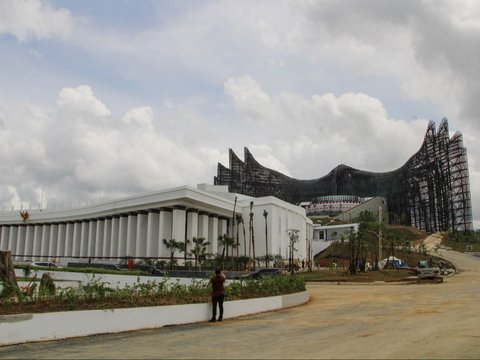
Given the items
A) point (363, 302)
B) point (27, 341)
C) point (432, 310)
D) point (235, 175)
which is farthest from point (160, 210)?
point (235, 175)

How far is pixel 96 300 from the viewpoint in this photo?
12797mm

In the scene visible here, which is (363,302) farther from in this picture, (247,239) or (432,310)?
(247,239)

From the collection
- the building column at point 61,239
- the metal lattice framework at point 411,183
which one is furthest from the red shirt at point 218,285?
the metal lattice framework at point 411,183

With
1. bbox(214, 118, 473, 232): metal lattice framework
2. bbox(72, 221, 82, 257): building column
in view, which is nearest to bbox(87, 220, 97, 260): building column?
bbox(72, 221, 82, 257): building column

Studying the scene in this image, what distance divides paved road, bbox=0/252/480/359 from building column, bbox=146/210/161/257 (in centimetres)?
4462

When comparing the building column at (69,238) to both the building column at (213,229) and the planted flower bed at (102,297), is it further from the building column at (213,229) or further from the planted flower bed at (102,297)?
the planted flower bed at (102,297)

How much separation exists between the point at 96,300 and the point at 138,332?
145 cm

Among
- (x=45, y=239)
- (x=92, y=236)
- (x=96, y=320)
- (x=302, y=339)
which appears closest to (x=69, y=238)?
(x=45, y=239)

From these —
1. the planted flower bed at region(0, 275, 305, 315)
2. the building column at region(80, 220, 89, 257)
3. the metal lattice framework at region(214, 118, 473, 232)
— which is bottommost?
the planted flower bed at region(0, 275, 305, 315)

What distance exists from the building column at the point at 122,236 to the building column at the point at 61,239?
1888 centimetres

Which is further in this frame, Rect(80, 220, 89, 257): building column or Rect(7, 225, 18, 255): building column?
Rect(7, 225, 18, 255): building column

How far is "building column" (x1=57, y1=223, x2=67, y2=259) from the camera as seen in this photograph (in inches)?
3170

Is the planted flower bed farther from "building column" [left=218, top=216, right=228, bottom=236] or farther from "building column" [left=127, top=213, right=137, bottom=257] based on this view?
"building column" [left=218, top=216, right=228, bottom=236]

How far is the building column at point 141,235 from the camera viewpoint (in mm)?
62312
